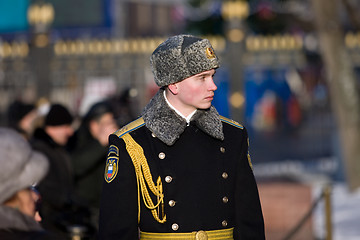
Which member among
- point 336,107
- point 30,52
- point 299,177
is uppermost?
point 30,52

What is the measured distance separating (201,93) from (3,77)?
12.0m

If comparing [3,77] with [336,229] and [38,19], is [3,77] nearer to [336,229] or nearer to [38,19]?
[38,19]

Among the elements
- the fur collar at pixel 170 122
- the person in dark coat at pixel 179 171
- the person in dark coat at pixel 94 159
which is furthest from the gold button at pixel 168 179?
the person in dark coat at pixel 94 159

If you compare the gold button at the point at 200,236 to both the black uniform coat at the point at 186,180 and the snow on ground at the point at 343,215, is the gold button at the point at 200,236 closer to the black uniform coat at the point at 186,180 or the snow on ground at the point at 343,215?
the black uniform coat at the point at 186,180

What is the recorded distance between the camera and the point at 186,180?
3752 millimetres

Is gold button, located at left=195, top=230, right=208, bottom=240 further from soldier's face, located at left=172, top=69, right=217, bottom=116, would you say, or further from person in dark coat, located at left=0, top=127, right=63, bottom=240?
person in dark coat, located at left=0, top=127, right=63, bottom=240

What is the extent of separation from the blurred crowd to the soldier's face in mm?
655

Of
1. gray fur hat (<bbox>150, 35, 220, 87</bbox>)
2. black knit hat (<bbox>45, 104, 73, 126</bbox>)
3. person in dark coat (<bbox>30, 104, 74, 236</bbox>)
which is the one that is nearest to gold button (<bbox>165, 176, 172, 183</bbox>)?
gray fur hat (<bbox>150, 35, 220, 87</bbox>)

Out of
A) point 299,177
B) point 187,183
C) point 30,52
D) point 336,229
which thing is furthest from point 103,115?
point 299,177

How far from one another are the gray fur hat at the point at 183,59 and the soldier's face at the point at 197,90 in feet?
0.10

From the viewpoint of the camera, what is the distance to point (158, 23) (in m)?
50.7

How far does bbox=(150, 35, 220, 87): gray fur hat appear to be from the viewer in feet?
12.2

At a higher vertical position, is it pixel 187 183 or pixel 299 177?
pixel 187 183

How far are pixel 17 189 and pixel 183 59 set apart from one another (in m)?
0.95
